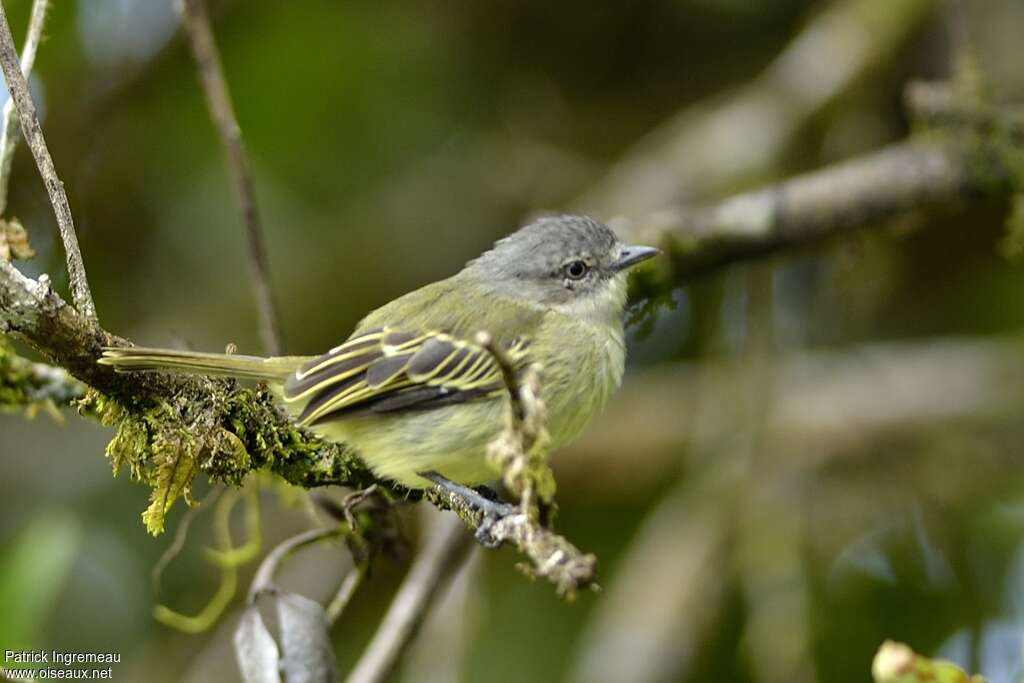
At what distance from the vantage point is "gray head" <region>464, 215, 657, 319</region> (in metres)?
3.98

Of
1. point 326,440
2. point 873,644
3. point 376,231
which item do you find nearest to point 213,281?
point 376,231

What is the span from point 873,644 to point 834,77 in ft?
8.34

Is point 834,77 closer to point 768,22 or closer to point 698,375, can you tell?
point 768,22

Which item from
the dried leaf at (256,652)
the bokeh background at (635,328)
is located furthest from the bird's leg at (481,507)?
the bokeh background at (635,328)

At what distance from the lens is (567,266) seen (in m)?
4.08

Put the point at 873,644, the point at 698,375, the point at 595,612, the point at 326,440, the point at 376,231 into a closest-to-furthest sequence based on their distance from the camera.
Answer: the point at 326,440 < the point at 873,644 < the point at 595,612 < the point at 698,375 < the point at 376,231

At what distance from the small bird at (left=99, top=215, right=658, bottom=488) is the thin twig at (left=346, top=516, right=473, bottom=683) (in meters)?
0.84

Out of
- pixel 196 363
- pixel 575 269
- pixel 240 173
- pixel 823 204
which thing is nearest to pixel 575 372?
pixel 575 269

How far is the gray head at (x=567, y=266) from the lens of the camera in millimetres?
3982

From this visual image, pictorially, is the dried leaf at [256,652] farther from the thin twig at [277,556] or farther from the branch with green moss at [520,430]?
the branch with green moss at [520,430]

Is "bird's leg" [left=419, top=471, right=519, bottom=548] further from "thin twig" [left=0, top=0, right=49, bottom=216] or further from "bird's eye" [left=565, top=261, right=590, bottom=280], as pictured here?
"thin twig" [left=0, top=0, right=49, bottom=216]

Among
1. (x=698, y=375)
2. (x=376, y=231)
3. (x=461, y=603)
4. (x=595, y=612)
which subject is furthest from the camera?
(x=376, y=231)

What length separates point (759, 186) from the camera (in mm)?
5520

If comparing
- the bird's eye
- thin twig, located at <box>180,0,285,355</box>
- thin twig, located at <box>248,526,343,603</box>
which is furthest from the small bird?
thin twig, located at <box>180,0,285,355</box>
